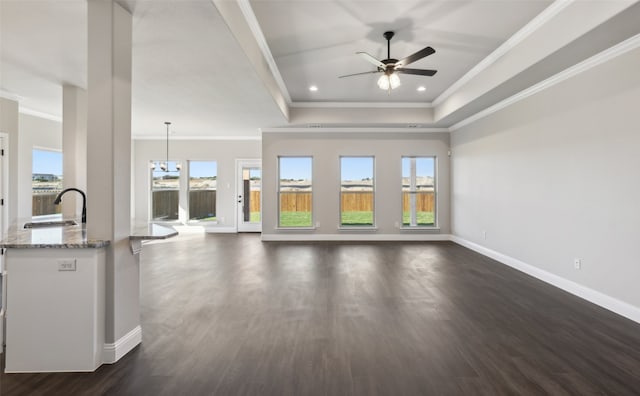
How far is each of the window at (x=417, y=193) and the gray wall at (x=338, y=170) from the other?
6.6 inches

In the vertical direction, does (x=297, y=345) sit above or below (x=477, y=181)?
below

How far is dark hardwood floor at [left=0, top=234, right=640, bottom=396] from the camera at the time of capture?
2.00m

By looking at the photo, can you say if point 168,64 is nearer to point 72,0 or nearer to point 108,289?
point 72,0

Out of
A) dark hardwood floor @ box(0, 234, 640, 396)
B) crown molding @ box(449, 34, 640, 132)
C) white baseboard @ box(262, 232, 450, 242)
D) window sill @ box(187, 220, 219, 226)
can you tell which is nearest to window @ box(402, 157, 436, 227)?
white baseboard @ box(262, 232, 450, 242)

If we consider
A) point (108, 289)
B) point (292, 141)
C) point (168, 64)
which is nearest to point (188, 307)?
point (108, 289)

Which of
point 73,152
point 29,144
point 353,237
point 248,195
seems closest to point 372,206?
point 353,237

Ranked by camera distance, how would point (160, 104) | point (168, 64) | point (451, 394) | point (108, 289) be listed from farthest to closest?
1. point (160, 104)
2. point (168, 64)
3. point (108, 289)
4. point (451, 394)

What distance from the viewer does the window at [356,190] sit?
302 inches

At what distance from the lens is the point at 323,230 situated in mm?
7590

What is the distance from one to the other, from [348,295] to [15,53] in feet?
15.3

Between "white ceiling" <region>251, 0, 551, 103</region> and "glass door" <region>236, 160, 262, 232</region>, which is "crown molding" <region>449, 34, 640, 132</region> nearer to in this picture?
"white ceiling" <region>251, 0, 551, 103</region>

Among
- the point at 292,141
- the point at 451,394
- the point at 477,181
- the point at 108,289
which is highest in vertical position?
the point at 292,141

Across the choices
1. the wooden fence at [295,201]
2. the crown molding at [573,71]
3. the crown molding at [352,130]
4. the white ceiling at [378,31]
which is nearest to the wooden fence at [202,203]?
the wooden fence at [295,201]

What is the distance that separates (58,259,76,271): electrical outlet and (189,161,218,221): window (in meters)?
6.90
